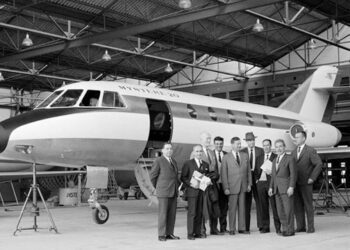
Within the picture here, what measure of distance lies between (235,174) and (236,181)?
0.49ft

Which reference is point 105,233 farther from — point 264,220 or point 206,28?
point 206,28

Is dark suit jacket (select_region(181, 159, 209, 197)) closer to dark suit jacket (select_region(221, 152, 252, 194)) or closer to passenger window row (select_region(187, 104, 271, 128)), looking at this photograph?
dark suit jacket (select_region(221, 152, 252, 194))

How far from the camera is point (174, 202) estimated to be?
985cm

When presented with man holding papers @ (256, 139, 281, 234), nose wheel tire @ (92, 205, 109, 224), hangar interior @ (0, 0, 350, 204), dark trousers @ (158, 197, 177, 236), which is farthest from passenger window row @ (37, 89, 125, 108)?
hangar interior @ (0, 0, 350, 204)

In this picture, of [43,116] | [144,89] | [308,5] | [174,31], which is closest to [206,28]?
[174,31]

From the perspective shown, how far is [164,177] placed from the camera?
32.0 ft

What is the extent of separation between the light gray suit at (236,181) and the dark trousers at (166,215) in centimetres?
143

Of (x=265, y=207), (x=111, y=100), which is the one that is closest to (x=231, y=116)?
(x=111, y=100)

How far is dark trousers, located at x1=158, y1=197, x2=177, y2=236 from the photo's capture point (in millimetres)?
9586

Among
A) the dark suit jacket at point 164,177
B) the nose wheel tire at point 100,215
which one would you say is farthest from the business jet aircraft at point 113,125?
the dark suit jacket at point 164,177

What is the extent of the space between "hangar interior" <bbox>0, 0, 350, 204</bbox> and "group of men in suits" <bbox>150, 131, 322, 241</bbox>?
10.9m

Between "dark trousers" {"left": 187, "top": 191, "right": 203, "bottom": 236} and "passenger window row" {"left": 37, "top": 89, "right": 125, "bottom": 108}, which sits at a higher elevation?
"passenger window row" {"left": 37, "top": 89, "right": 125, "bottom": 108}

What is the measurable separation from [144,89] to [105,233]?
4552 millimetres

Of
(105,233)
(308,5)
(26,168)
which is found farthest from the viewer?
(308,5)
